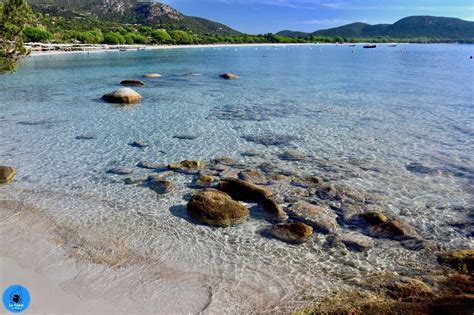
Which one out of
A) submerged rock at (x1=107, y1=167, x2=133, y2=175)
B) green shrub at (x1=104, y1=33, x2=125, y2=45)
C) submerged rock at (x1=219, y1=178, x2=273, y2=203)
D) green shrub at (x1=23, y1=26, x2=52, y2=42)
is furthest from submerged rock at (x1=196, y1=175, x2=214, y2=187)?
green shrub at (x1=104, y1=33, x2=125, y2=45)

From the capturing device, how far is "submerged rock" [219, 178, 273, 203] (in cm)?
1100

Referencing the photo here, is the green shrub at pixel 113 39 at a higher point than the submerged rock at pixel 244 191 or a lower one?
higher

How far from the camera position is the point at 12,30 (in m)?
14.3

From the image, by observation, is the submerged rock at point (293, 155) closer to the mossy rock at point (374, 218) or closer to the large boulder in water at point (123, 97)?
the mossy rock at point (374, 218)

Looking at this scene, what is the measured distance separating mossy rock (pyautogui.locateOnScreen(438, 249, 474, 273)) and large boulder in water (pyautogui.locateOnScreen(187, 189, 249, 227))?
478 centimetres

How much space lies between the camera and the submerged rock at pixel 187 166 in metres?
13.6

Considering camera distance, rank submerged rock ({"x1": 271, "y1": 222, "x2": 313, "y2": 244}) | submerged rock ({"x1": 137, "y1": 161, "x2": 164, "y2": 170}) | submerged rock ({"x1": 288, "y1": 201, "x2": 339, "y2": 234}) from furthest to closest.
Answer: submerged rock ({"x1": 137, "y1": 161, "x2": 164, "y2": 170}), submerged rock ({"x1": 288, "y1": 201, "x2": 339, "y2": 234}), submerged rock ({"x1": 271, "y1": 222, "x2": 313, "y2": 244})

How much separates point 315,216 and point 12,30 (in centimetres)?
1319

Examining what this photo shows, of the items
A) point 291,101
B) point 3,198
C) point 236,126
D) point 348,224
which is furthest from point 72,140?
point 291,101

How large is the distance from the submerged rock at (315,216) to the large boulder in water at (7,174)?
9.34m

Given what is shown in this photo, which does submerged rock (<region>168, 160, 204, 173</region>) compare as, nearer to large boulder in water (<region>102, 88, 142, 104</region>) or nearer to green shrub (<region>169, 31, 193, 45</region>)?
large boulder in water (<region>102, 88, 142, 104</region>)

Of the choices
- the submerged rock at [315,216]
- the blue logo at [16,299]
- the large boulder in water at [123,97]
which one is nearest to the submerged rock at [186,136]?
the submerged rock at [315,216]

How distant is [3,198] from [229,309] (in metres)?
8.29

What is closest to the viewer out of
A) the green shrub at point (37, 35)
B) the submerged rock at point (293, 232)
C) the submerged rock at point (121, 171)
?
the submerged rock at point (293, 232)
